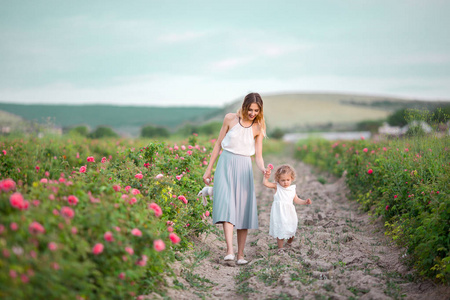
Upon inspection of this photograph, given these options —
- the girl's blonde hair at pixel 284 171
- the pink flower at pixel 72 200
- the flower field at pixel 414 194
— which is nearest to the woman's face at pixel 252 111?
the girl's blonde hair at pixel 284 171

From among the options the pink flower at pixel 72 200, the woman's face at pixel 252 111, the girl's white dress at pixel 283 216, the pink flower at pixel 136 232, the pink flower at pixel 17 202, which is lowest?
the girl's white dress at pixel 283 216

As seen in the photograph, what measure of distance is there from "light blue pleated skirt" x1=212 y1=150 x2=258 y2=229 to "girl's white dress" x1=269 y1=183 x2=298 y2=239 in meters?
0.36

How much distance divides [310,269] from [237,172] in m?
1.56

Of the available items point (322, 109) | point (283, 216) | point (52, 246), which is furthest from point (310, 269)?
point (322, 109)

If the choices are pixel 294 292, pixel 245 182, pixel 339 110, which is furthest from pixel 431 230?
pixel 339 110

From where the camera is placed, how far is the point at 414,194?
5746 mm

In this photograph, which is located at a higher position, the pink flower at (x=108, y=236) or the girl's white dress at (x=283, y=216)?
the pink flower at (x=108, y=236)

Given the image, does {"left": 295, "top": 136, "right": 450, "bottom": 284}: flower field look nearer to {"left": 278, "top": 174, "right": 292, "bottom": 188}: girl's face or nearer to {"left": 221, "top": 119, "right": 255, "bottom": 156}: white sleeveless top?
{"left": 278, "top": 174, "right": 292, "bottom": 188}: girl's face

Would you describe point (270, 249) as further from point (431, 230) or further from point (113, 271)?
point (113, 271)

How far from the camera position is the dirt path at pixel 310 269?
13.6ft

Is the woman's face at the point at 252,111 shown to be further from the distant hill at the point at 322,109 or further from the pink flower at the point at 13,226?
the distant hill at the point at 322,109

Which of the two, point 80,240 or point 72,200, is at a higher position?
point 72,200

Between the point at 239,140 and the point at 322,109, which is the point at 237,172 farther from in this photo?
the point at 322,109

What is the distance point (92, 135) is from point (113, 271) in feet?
53.0
